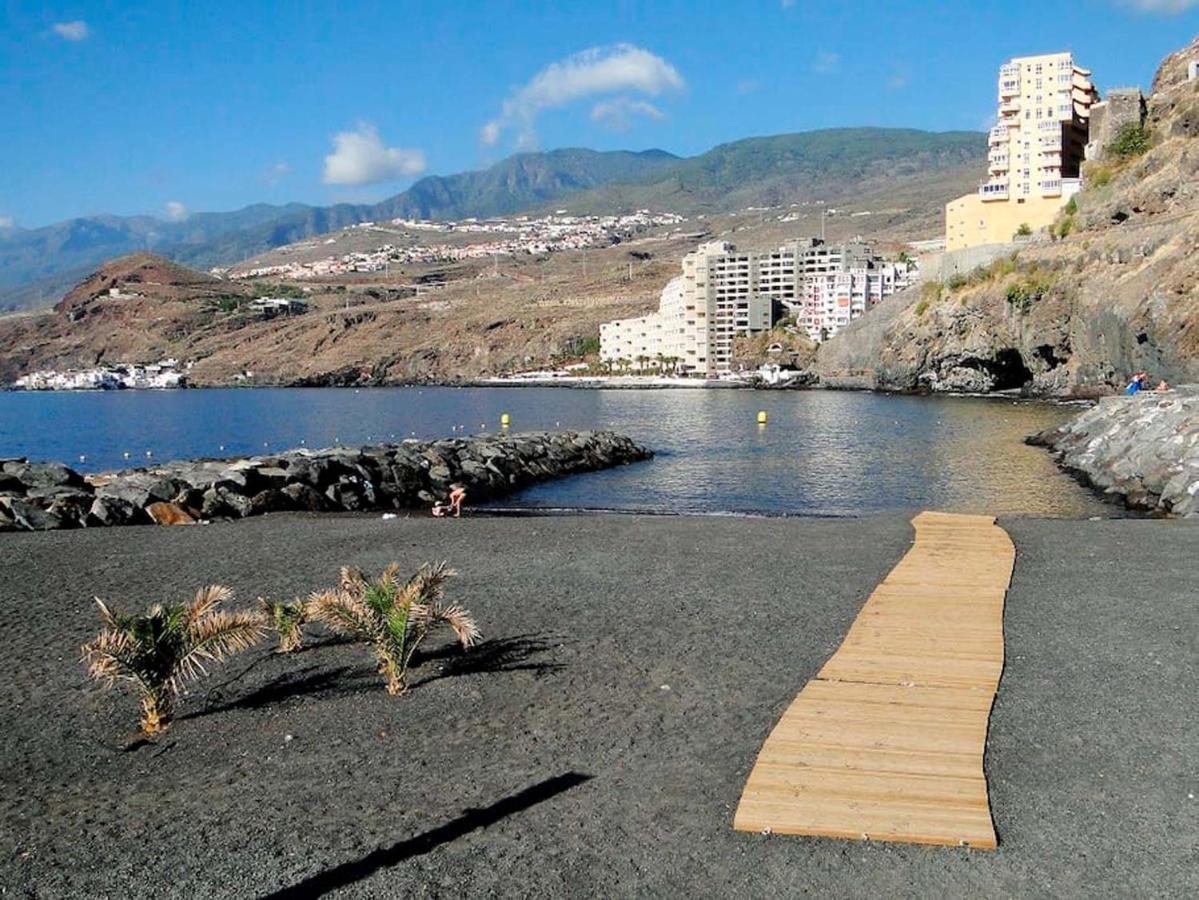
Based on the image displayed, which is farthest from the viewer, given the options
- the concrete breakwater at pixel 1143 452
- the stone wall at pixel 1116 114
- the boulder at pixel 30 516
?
the stone wall at pixel 1116 114

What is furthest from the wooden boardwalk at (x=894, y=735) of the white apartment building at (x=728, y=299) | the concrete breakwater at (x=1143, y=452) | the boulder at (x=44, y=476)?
the white apartment building at (x=728, y=299)

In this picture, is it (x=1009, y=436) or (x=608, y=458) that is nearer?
(x=608, y=458)

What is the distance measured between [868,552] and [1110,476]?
17871mm

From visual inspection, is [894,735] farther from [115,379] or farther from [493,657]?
[115,379]

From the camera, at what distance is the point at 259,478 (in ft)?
83.7

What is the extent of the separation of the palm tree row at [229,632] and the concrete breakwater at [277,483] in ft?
41.7

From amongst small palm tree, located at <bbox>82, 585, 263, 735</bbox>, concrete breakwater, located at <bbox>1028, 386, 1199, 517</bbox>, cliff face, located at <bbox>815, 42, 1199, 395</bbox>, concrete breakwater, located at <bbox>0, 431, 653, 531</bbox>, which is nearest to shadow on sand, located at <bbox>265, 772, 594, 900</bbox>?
small palm tree, located at <bbox>82, 585, 263, 735</bbox>

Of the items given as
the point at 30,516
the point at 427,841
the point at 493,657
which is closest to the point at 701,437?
the point at 30,516

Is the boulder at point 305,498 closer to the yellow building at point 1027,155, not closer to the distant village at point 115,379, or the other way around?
the yellow building at point 1027,155

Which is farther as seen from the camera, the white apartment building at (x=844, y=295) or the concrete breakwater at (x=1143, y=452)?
the white apartment building at (x=844, y=295)

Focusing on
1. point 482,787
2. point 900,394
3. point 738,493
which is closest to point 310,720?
point 482,787

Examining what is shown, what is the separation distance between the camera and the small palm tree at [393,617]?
881 centimetres

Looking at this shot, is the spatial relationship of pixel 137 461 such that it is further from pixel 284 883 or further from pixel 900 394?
pixel 900 394

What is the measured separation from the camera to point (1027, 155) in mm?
100812
